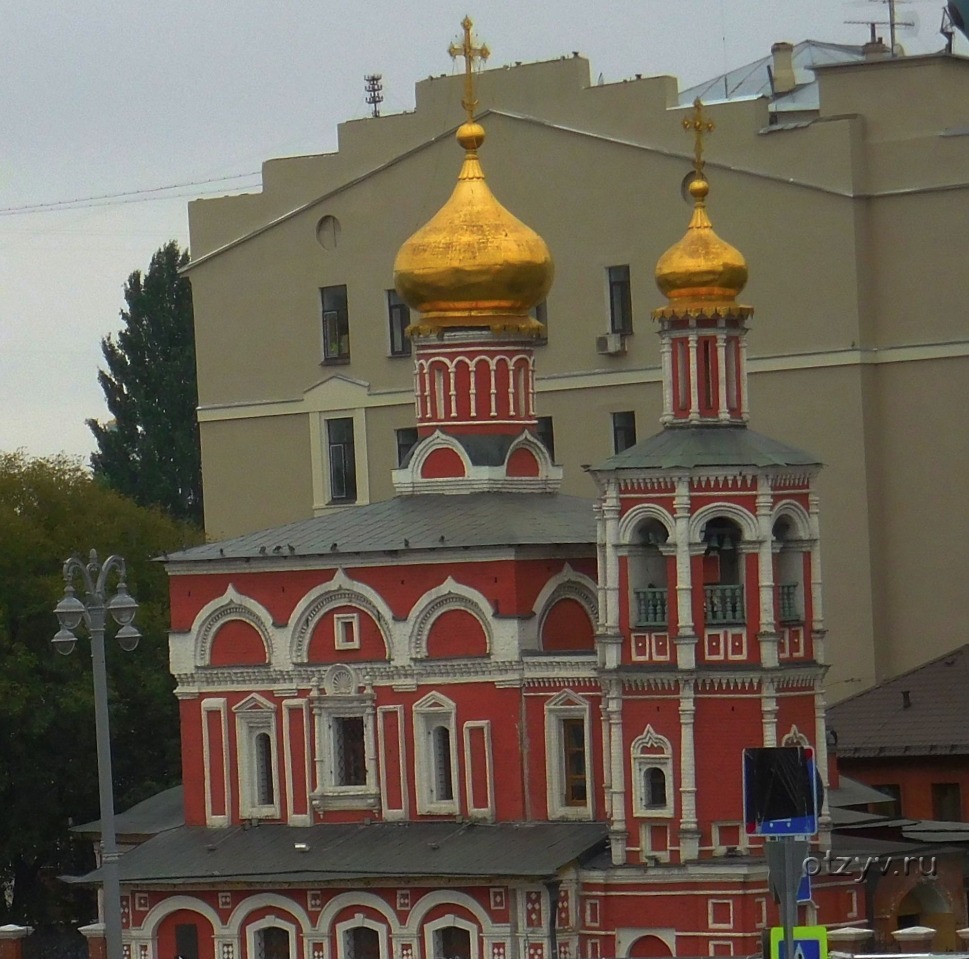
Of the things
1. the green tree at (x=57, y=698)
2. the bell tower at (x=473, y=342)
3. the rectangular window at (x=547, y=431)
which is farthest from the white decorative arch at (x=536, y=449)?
the rectangular window at (x=547, y=431)

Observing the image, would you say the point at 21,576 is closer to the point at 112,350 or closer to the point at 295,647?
the point at 295,647

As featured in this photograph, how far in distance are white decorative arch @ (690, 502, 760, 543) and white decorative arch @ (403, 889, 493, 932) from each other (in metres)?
5.64

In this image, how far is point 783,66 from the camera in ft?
218

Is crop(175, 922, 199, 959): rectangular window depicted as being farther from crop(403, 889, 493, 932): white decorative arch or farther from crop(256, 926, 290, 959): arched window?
crop(403, 889, 493, 932): white decorative arch

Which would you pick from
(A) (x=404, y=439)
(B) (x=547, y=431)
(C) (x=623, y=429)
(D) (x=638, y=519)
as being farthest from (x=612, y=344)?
(D) (x=638, y=519)

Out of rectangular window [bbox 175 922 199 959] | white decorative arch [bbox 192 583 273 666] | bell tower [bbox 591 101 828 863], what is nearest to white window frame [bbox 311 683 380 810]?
white decorative arch [bbox 192 583 273 666]

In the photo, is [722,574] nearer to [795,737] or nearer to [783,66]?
[795,737]

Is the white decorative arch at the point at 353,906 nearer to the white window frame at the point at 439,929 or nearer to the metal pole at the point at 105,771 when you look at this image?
the white window frame at the point at 439,929

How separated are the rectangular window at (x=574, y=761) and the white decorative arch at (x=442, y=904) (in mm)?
2082

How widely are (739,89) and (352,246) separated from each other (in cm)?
849

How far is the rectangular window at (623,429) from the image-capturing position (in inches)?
2434

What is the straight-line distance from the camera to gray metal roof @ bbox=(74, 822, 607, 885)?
44.8 m

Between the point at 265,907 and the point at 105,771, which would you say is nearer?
the point at 105,771

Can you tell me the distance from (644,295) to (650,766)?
18.2 meters
